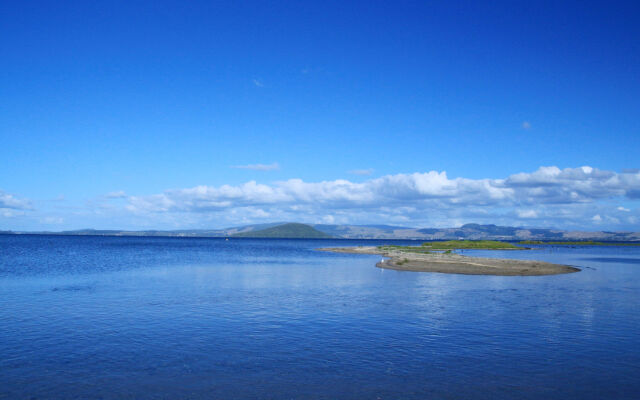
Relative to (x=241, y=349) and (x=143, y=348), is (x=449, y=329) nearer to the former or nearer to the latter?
(x=241, y=349)

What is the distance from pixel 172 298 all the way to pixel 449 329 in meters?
27.9

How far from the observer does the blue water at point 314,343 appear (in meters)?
21.2

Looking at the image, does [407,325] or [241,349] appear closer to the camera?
[241,349]

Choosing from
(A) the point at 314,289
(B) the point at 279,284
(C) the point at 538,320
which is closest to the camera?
(C) the point at 538,320

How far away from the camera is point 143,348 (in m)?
27.2

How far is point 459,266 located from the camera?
290 feet

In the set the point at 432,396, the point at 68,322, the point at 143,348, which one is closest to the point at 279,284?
the point at 68,322

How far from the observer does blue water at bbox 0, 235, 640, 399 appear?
21203mm

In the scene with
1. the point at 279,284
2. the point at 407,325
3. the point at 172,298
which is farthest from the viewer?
the point at 279,284

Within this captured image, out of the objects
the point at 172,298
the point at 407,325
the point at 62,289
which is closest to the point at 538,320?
the point at 407,325

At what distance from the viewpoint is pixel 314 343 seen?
2886cm

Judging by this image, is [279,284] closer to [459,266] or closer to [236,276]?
[236,276]

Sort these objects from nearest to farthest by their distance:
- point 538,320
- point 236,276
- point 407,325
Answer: point 407,325, point 538,320, point 236,276

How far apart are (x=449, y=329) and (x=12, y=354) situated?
92.2 ft
